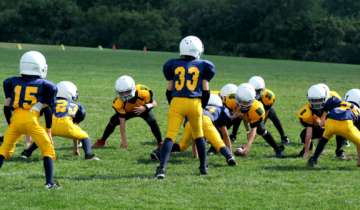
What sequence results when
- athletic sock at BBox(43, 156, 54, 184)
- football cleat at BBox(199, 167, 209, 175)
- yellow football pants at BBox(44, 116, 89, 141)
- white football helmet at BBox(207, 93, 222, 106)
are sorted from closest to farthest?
athletic sock at BBox(43, 156, 54, 184), football cleat at BBox(199, 167, 209, 175), yellow football pants at BBox(44, 116, 89, 141), white football helmet at BBox(207, 93, 222, 106)

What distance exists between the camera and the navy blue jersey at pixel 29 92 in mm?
4859

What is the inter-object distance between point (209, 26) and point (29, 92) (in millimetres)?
54720

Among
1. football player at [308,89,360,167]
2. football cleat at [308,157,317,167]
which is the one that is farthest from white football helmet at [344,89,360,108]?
football cleat at [308,157,317,167]

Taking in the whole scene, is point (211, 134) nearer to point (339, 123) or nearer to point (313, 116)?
point (339, 123)

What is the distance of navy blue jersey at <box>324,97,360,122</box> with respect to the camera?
238 inches

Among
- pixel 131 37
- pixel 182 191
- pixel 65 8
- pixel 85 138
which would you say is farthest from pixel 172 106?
pixel 65 8

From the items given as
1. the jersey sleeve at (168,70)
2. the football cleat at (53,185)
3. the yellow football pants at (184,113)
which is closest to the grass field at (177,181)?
the football cleat at (53,185)

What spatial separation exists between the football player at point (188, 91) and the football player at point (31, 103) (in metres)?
1.37

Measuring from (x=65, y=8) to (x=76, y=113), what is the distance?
183ft

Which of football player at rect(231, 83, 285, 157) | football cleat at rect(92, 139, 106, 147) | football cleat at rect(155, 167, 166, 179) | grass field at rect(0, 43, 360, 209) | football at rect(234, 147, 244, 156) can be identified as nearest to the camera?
grass field at rect(0, 43, 360, 209)

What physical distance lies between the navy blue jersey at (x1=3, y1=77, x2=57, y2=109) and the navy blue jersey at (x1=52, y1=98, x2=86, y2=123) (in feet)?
5.35

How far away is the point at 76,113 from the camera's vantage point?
6.83 metres

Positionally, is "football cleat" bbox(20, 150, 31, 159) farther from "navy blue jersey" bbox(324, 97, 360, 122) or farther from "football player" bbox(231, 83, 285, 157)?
"navy blue jersey" bbox(324, 97, 360, 122)

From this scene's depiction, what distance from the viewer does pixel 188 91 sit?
546 centimetres
